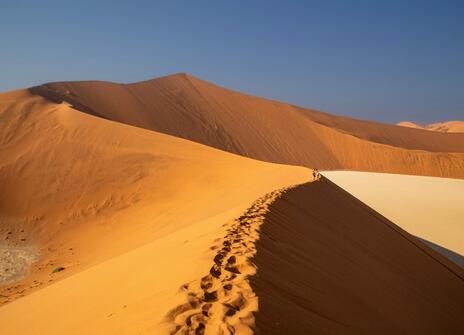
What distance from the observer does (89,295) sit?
4270mm

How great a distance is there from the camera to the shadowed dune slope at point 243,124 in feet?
119

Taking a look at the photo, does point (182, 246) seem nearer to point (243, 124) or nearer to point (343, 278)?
point (343, 278)

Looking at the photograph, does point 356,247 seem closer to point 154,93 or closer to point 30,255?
point 30,255

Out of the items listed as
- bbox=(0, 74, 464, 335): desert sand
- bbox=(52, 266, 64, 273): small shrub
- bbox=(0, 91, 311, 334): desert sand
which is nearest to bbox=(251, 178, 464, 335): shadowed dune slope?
bbox=(0, 74, 464, 335): desert sand

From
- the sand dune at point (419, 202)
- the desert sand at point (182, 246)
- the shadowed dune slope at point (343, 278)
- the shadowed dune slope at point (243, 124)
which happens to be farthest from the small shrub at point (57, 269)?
the shadowed dune slope at point (243, 124)

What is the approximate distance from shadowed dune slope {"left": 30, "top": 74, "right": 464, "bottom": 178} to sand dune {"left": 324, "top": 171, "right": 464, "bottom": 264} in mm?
15325

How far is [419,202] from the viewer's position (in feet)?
58.7

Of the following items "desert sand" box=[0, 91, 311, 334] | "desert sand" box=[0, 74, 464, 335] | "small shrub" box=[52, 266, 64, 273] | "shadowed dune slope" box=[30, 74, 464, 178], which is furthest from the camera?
"shadowed dune slope" box=[30, 74, 464, 178]

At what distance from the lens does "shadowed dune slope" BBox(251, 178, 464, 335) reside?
3.40 meters

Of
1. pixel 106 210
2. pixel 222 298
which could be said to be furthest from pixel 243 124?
pixel 222 298

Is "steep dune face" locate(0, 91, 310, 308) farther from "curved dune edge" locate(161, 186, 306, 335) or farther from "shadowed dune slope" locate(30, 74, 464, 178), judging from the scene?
"shadowed dune slope" locate(30, 74, 464, 178)

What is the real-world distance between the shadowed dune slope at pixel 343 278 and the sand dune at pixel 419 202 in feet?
16.3

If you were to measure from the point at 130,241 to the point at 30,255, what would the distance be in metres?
2.68

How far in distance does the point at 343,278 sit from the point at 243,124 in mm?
39653
